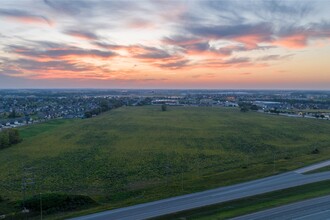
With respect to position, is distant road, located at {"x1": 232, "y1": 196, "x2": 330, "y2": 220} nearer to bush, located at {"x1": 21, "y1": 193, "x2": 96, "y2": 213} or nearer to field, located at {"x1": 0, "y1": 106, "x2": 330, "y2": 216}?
field, located at {"x1": 0, "y1": 106, "x2": 330, "y2": 216}

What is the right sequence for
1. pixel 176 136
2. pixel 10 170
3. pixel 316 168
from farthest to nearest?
pixel 176 136 → pixel 10 170 → pixel 316 168

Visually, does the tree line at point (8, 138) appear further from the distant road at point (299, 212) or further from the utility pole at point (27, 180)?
the distant road at point (299, 212)

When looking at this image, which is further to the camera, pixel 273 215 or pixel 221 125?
pixel 221 125

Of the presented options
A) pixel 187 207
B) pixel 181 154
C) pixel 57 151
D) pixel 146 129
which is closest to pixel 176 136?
pixel 146 129

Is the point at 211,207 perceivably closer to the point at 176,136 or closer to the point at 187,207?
the point at 187,207

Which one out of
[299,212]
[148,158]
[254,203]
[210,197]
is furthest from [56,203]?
[148,158]

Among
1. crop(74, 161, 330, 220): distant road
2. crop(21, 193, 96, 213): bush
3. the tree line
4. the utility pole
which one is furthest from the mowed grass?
the tree line
